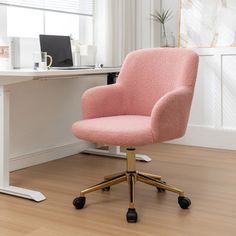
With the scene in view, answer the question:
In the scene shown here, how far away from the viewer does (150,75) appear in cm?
270

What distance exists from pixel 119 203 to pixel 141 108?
0.63 m

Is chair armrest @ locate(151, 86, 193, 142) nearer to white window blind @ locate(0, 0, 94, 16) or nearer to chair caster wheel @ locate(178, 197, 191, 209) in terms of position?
chair caster wheel @ locate(178, 197, 191, 209)

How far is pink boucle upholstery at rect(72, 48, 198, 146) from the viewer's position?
7.22 feet

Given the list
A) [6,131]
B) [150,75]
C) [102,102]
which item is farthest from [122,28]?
[6,131]

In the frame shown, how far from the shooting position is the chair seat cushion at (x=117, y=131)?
2.17 metres

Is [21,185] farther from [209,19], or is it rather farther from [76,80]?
[209,19]

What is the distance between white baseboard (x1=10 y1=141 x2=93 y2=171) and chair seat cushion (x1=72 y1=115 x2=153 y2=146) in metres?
0.93

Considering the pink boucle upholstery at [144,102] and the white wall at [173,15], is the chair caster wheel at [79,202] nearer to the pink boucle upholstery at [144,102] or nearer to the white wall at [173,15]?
the pink boucle upholstery at [144,102]

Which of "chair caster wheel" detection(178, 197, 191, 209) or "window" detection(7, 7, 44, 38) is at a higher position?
"window" detection(7, 7, 44, 38)

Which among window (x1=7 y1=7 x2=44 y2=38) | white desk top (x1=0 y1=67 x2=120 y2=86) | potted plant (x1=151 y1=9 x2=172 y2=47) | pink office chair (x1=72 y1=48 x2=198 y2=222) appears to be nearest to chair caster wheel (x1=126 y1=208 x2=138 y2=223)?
pink office chair (x1=72 y1=48 x2=198 y2=222)

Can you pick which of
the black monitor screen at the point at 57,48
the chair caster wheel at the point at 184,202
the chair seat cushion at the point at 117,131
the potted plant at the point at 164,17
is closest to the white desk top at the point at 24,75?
the chair seat cushion at the point at 117,131

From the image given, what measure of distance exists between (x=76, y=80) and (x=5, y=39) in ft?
2.80

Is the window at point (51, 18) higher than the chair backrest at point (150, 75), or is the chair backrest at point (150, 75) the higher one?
the window at point (51, 18)

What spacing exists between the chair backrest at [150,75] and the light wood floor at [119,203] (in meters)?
0.54
